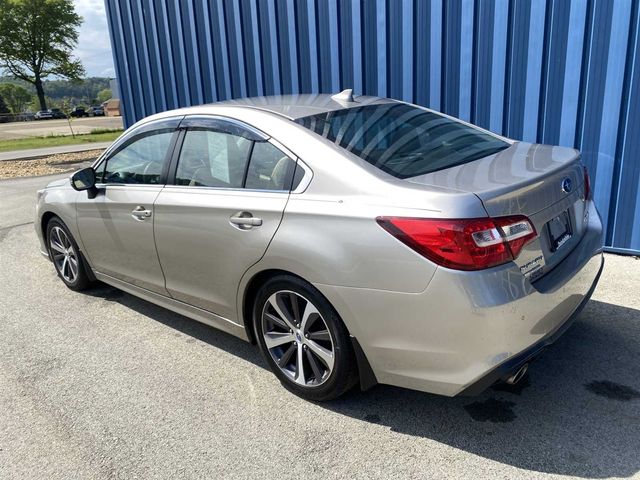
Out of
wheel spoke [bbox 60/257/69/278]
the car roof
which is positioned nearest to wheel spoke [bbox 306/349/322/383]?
the car roof

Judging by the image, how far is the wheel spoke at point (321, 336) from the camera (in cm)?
283

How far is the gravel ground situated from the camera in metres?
13.6

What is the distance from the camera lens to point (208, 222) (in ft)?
10.6

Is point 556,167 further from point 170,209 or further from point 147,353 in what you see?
point 147,353

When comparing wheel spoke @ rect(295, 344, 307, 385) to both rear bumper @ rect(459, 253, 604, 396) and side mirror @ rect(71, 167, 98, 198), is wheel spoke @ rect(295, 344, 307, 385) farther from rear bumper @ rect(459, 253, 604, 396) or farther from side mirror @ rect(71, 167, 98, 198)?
side mirror @ rect(71, 167, 98, 198)

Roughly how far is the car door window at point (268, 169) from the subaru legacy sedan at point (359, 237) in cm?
1

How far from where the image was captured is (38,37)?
56.1 m

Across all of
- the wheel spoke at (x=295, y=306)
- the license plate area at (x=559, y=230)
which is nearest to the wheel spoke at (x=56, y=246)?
the wheel spoke at (x=295, y=306)

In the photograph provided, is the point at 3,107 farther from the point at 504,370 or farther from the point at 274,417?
the point at 504,370

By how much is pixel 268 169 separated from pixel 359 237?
802 mm

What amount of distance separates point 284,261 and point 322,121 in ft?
2.87

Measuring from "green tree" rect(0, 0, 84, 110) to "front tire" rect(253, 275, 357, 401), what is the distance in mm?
63115

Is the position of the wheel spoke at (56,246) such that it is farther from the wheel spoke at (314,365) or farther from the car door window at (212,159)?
the wheel spoke at (314,365)

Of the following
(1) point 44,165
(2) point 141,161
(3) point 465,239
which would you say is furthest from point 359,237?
(1) point 44,165
